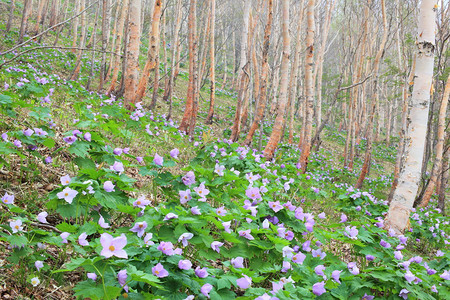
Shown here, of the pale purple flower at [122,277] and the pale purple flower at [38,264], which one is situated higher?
the pale purple flower at [122,277]

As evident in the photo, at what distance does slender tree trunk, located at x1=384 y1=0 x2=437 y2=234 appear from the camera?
4297mm

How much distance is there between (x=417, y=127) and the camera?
4387 millimetres

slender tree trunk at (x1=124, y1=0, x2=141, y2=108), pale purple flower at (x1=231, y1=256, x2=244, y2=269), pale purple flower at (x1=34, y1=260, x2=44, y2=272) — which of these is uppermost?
slender tree trunk at (x1=124, y1=0, x2=141, y2=108)

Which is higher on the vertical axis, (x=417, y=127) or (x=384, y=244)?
(x=417, y=127)

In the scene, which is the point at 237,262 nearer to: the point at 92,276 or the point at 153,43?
the point at 92,276

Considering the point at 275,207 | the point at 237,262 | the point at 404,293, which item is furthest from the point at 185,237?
the point at 404,293

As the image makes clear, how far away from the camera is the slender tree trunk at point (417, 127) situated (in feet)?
14.1

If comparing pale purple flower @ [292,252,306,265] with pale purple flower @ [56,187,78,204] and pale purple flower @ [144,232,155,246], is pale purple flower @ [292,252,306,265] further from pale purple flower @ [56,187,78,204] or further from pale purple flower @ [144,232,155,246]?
pale purple flower @ [56,187,78,204]

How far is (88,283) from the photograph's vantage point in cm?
135

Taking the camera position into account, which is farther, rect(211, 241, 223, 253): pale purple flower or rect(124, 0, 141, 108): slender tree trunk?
rect(124, 0, 141, 108): slender tree trunk

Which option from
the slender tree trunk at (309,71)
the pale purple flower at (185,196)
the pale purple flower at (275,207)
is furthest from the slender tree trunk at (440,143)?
the pale purple flower at (185,196)

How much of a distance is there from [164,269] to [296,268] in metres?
0.98

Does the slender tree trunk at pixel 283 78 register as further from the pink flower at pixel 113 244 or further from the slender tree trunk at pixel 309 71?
the pink flower at pixel 113 244

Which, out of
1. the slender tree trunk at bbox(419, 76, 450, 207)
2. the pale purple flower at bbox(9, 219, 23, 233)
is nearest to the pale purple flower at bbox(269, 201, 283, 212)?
the pale purple flower at bbox(9, 219, 23, 233)
